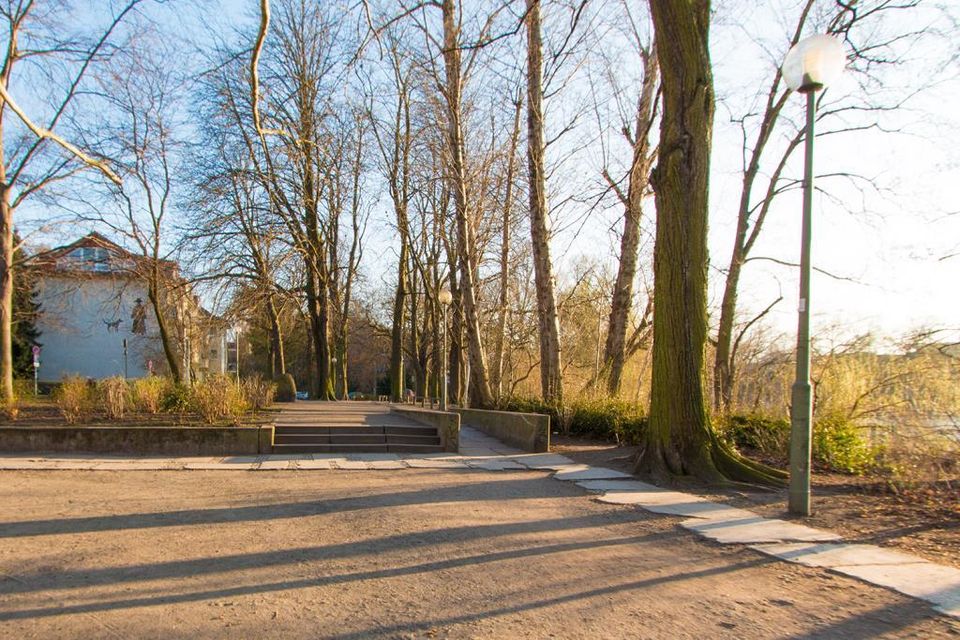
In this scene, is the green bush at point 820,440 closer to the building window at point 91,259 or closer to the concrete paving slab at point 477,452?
the concrete paving slab at point 477,452

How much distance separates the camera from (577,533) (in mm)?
6141

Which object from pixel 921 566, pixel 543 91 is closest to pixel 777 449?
pixel 921 566

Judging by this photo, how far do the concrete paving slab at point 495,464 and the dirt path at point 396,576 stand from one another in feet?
9.12

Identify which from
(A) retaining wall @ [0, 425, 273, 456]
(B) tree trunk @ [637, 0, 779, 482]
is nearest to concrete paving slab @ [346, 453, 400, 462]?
(A) retaining wall @ [0, 425, 273, 456]

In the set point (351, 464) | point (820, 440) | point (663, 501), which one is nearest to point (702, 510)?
point (663, 501)

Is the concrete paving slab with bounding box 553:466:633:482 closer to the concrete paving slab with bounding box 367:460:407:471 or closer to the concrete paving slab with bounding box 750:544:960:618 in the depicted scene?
the concrete paving slab with bounding box 367:460:407:471

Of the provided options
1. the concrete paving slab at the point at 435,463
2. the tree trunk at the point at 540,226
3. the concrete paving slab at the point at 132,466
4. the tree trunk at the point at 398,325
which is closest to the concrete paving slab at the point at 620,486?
the concrete paving slab at the point at 435,463

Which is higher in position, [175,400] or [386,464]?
[175,400]

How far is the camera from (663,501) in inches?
303

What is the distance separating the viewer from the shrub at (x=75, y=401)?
1333 centimetres

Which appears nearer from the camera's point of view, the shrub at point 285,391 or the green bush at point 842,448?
the green bush at point 842,448

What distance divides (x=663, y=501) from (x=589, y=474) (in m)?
2.09

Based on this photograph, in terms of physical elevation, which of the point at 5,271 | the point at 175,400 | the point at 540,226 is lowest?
the point at 175,400

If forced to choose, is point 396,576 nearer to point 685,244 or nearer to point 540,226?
point 685,244
